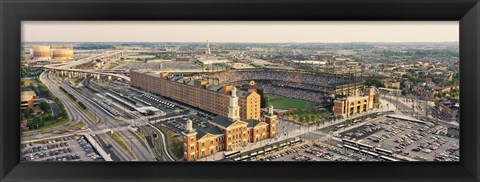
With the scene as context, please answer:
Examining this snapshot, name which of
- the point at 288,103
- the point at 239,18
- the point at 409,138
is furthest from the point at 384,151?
the point at 239,18

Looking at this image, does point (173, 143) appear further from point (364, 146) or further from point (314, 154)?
point (364, 146)

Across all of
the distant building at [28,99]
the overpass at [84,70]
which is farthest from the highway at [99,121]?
the distant building at [28,99]

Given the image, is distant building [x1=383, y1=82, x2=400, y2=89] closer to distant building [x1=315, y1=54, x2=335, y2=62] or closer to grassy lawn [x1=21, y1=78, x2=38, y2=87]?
distant building [x1=315, y1=54, x2=335, y2=62]

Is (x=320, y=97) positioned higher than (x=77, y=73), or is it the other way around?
(x=77, y=73)

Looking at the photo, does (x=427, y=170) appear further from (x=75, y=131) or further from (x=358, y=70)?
(x=75, y=131)

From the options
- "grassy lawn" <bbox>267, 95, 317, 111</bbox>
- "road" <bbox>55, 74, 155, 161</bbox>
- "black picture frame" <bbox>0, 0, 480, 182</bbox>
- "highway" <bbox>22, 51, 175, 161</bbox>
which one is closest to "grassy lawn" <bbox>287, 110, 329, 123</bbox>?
"grassy lawn" <bbox>267, 95, 317, 111</bbox>
